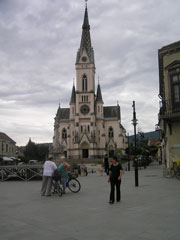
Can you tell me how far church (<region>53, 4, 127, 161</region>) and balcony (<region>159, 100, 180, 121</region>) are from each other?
5726 centimetres

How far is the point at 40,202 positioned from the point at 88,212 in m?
2.97

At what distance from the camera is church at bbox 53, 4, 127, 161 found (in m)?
75.7

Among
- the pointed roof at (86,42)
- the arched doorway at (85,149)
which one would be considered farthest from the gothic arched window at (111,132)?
the pointed roof at (86,42)

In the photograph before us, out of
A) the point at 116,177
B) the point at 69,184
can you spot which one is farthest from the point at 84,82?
the point at 116,177

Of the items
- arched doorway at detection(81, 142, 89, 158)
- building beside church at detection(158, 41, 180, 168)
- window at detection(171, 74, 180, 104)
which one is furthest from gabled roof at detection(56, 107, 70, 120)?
window at detection(171, 74, 180, 104)

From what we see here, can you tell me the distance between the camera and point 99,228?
602 cm

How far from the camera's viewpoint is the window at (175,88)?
17.4m

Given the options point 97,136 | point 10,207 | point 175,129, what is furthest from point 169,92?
point 97,136

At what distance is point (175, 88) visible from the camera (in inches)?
693

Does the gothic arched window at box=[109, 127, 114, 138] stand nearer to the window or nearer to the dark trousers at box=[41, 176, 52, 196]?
the window

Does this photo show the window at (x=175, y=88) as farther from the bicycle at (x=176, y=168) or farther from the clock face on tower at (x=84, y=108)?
the clock face on tower at (x=84, y=108)

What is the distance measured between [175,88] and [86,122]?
59.6 m

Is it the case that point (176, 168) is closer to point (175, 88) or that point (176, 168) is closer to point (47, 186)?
point (175, 88)

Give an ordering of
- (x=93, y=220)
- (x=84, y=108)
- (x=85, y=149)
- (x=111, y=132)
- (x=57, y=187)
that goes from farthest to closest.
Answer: (x=111, y=132)
(x=84, y=108)
(x=85, y=149)
(x=57, y=187)
(x=93, y=220)
